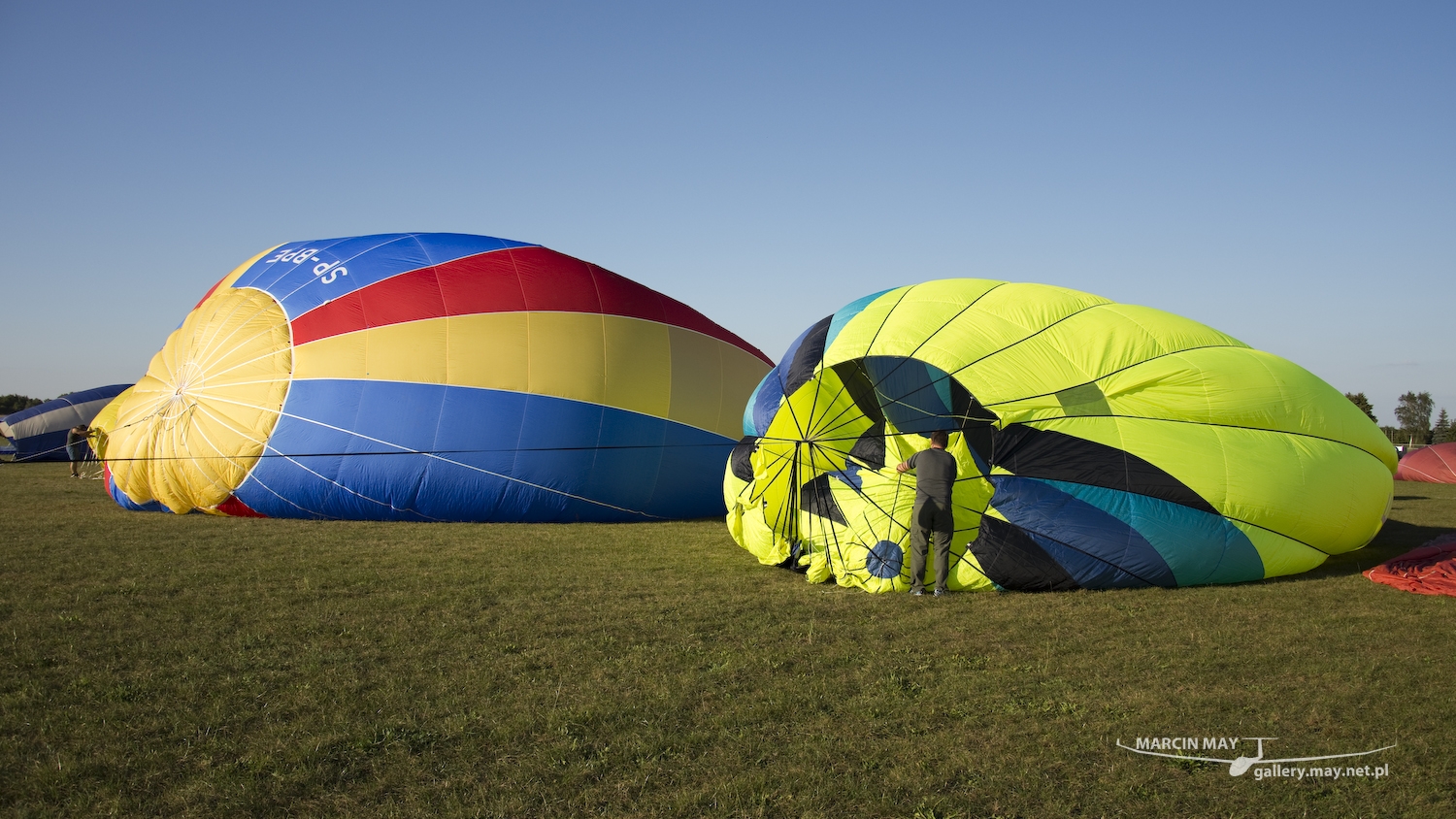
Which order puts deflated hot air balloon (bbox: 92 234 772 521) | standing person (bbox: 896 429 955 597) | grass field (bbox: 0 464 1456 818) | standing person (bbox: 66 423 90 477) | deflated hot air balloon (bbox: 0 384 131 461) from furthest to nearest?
1. deflated hot air balloon (bbox: 0 384 131 461)
2. standing person (bbox: 66 423 90 477)
3. deflated hot air balloon (bbox: 92 234 772 521)
4. standing person (bbox: 896 429 955 597)
5. grass field (bbox: 0 464 1456 818)

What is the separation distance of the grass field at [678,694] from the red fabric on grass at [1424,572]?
170 mm

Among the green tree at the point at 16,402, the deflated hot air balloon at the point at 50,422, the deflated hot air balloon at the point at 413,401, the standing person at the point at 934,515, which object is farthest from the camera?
the green tree at the point at 16,402

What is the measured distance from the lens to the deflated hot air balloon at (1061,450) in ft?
21.6

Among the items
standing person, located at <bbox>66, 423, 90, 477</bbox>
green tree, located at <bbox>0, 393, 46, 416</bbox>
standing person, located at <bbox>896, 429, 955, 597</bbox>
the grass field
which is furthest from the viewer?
green tree, located at <bbox>0, 393, 46, 416</bbox>

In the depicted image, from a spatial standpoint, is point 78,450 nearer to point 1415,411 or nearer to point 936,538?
point 936,538

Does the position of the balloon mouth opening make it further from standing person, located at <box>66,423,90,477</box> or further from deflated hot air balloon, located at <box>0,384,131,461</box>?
deflated hot air balloon, located at <box>0,384,131,461</box>

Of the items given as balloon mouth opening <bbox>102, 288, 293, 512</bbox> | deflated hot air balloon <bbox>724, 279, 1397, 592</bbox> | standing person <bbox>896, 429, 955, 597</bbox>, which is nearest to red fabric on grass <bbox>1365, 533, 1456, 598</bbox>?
deflated hot air balloon <bbox>724, 279, 1397, 592</bbox>

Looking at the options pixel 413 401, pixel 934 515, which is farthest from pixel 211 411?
pixel 934 515

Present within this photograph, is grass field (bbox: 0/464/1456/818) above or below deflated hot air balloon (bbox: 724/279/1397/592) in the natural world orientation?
below

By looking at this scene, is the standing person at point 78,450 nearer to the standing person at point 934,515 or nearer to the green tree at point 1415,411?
the standing person at point 934,515

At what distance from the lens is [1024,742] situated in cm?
363

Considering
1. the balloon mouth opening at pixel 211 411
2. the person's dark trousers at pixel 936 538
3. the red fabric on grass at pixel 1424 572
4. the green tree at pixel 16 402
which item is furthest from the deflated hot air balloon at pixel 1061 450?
the green tree at pixel 16 402

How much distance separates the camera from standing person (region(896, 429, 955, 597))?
6543 millimetres

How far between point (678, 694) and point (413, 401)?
6.76m
